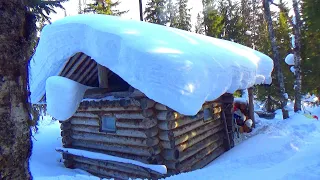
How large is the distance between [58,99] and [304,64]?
1550cm

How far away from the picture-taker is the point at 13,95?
1593 millimetres

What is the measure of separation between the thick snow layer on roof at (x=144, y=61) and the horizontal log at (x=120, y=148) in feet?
7.03

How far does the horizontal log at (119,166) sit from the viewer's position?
763 centimetres

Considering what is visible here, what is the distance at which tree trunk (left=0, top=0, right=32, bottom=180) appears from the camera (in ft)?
5.08

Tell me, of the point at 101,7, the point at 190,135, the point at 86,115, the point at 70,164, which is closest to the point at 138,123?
the point at 190,135

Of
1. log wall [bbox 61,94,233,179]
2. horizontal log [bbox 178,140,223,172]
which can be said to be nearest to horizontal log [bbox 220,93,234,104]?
log wall [bbox 61,94,233,179]

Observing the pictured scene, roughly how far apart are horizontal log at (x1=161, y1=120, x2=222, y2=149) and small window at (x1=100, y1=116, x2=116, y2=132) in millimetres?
1919

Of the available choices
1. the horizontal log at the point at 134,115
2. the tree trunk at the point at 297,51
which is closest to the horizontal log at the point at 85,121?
the horizontal log at the point at 134,115

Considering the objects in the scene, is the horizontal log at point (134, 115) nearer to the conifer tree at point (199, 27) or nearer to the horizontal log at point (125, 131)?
the horizontal log at point (125, 131)

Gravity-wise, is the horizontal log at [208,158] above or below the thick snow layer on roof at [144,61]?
below

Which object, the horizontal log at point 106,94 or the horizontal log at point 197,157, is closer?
the horizontal log at point 106,94

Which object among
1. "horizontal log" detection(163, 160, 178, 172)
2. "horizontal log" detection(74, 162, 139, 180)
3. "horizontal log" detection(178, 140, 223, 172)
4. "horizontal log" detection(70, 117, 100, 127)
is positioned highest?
"horizontal log" detection(70, 117, 100, 127)

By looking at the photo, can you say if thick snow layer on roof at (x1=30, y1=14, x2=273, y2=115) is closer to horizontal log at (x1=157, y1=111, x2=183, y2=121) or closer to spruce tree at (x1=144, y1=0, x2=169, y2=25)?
horizontal log at (x1=157, y1=111, x2=183, y2=121)

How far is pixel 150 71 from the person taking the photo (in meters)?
5.86
